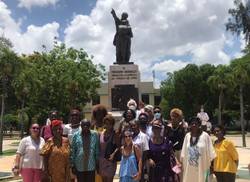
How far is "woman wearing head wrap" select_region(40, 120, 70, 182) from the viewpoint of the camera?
8125mm

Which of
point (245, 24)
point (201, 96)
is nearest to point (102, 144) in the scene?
point (245, 24)

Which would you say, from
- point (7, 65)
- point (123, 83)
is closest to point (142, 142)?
point (123, 83)

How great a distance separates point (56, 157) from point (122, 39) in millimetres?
12553

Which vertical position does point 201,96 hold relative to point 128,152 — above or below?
above

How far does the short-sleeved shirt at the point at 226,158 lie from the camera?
9664 millimetres

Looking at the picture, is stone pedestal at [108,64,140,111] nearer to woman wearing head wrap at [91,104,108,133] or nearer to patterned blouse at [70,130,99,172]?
woman wearing head wrap at [91,104,108,133]

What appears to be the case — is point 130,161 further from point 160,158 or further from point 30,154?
point 30,154

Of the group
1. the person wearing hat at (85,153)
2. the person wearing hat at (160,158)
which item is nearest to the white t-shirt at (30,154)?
the person wearing hat at (85,153)

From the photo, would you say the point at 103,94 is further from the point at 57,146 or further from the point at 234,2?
the point at 57,146

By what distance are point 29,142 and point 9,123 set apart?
191ft

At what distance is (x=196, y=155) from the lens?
8.16 meters

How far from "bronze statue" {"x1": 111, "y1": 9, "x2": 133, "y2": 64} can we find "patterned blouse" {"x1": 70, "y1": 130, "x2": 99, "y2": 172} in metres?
12.2

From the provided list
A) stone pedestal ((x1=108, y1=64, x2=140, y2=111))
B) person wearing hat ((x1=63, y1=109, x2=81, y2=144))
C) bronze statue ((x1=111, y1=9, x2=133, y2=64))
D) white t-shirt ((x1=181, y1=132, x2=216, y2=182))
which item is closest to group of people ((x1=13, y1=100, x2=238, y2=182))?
white t-shirt ((x1=181, y1=132, x2=216, y2=182))

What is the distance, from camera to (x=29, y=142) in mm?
9180
